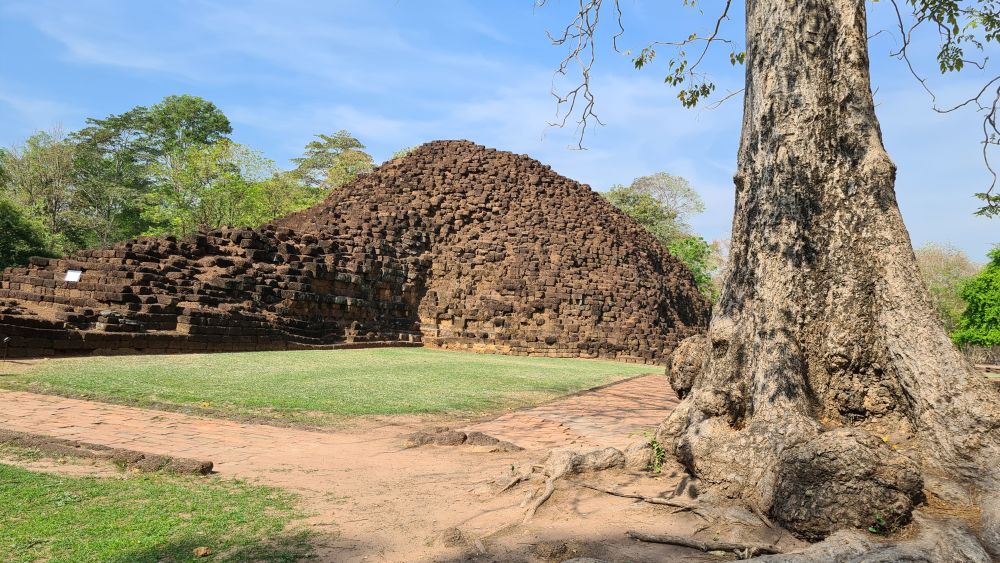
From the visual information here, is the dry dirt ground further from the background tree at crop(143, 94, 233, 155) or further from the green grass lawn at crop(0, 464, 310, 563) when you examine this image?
the background tree at crop(143, 94, 233, 155)

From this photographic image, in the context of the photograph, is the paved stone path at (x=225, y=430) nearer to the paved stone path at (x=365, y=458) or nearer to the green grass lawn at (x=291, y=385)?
the paved stone path at (x=365, y=458)

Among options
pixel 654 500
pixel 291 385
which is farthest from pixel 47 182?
pixel 654 500

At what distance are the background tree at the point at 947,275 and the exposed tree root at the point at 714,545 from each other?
39.5 m

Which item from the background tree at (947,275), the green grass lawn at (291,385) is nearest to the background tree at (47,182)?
the green grass lawn at (291,385)

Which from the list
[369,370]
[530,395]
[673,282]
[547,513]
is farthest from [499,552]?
[673,282]

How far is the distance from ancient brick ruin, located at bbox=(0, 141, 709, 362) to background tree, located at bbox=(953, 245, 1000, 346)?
9.73 m

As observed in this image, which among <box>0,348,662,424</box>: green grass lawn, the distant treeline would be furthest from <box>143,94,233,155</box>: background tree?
<box>0,348,662,424</box>: green grass lawn

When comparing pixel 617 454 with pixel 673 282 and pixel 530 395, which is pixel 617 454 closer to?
pixel 530 395

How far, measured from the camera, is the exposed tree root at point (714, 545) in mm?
2672

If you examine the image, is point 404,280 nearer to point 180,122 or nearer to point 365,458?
point 365,458

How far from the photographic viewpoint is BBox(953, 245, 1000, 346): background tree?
2425 cm

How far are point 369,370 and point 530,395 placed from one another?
10.2 feet

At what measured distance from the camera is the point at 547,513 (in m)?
3.19

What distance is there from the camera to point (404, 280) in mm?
22484
